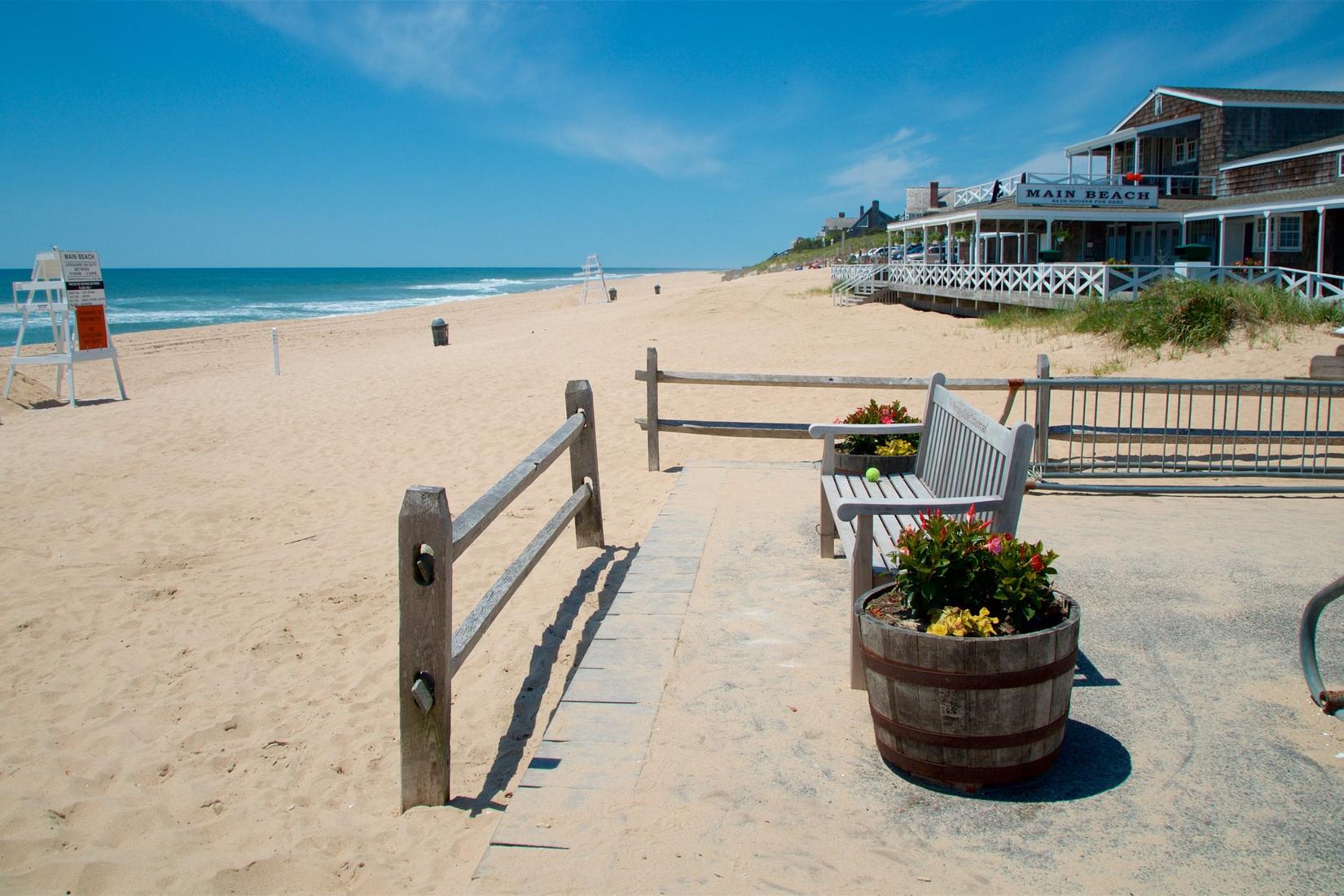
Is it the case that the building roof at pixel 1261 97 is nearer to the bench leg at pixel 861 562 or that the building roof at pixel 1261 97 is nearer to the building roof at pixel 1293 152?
the building roof at pixel 1293 152

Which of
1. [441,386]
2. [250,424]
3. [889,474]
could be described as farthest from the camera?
[441,386]

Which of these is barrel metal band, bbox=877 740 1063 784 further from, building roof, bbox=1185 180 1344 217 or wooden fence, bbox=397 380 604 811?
building roof, bbox=1185 180 1344 217

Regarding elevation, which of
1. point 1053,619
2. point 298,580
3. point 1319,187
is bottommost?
point 298,580

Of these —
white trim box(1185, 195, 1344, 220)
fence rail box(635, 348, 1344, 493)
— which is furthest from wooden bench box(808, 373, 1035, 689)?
white trim box(1185, 195, 1344, 220)

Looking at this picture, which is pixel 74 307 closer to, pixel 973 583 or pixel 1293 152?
pixel 973 583

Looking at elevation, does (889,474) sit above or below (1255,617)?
above

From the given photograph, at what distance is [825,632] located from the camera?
441 cm

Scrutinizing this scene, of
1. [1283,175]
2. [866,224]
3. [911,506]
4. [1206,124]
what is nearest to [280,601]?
[911,506]

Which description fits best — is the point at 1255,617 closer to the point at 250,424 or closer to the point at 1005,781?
the point at 1005,781

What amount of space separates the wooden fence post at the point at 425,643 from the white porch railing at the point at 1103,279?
17.6 metres

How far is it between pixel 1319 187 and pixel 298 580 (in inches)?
1057

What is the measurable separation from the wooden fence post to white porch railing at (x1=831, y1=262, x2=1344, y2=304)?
17.6 meters

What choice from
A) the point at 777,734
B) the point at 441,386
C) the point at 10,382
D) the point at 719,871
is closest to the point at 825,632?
the point at 777,734

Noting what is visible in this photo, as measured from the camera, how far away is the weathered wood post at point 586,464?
6.38 m
